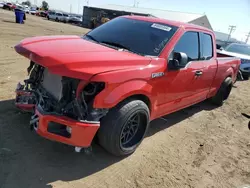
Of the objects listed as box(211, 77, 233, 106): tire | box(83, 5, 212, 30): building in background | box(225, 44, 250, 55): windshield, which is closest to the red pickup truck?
box(211, 77, 233, 106): tire

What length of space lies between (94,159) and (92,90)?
103 centimetres

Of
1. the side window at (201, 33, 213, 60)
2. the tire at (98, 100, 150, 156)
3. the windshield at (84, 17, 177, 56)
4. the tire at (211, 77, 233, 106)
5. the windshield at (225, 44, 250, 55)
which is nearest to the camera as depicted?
the tire at (98, 100, 150, 156)

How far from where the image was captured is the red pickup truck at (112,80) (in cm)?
298

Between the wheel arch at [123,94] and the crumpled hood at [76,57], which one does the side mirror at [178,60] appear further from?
the wheel arch at [123,94]

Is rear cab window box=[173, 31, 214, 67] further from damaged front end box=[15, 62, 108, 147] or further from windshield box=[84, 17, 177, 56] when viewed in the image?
damaged front end box=[15, 62, 108, 147]

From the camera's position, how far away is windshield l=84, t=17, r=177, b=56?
393 cm

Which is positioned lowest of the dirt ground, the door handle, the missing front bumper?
the dirt ground

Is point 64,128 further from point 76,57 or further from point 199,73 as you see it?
point 199,73

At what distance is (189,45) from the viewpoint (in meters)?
4.55

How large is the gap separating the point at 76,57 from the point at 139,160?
172 centimetres

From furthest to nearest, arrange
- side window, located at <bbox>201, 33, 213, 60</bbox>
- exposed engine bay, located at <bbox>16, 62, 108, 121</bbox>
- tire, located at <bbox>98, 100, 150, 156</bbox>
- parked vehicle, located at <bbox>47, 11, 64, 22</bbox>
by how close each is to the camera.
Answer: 1. parked vehicle, located at <bbox>47, 11, 64, 22</bbox>
2. side window, located at <bbox>201, 33, 213, 60</bbox>
3. tire, located at <bbox>98, 100, 150, 156</bbox>
4. exposed engine bay, located at <bbox>16, 62, 108, 121</bbox>

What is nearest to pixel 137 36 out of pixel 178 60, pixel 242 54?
pixel 178 60

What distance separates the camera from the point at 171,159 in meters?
3.86

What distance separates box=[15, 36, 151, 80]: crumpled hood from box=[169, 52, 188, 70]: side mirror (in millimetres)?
442
